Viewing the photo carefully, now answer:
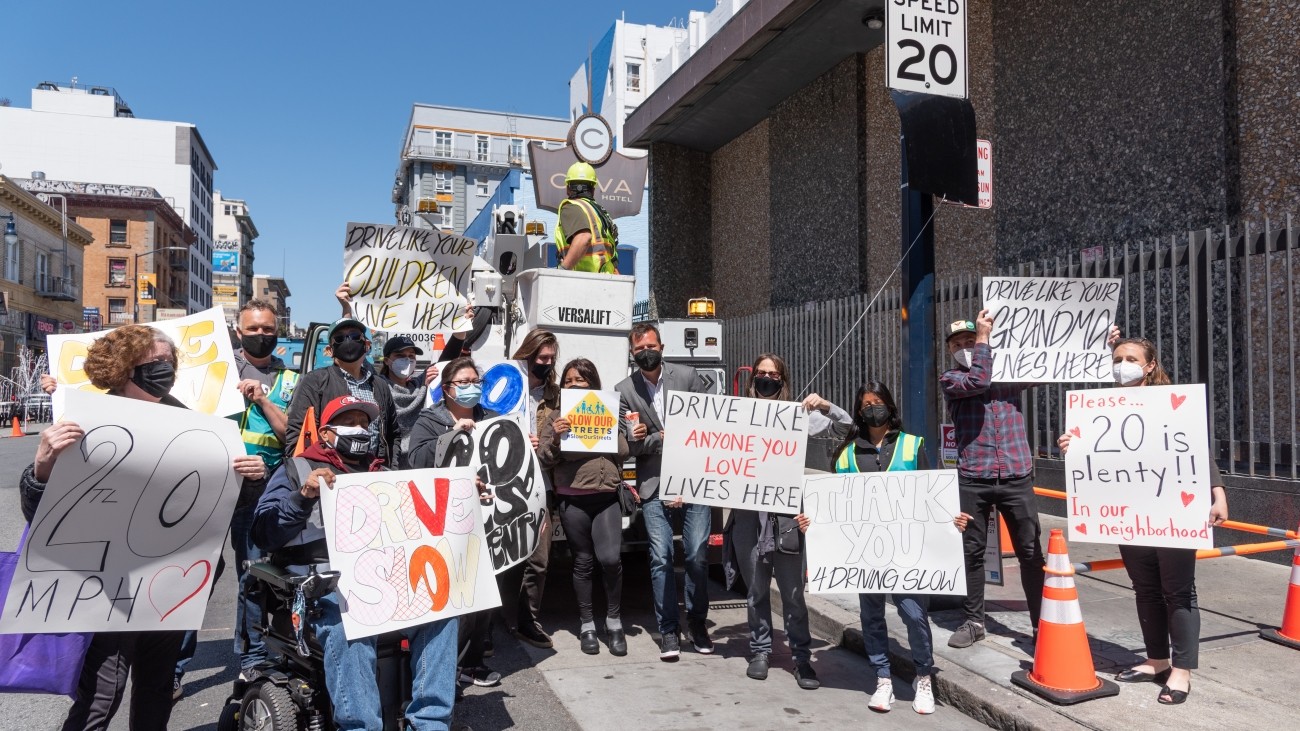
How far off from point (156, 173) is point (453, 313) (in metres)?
86.1

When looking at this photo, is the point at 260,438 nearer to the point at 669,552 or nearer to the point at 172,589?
the point at 172,589

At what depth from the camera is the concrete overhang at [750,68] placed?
14039 mm

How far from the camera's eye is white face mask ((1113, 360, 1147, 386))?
15.2ft

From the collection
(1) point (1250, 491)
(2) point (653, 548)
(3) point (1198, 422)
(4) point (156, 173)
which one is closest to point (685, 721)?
(2) point (653, 548)

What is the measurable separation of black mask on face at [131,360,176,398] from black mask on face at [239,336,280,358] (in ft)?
5.94

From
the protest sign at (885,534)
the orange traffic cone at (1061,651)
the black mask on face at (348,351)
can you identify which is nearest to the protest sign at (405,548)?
the black mask on face at (348,351)

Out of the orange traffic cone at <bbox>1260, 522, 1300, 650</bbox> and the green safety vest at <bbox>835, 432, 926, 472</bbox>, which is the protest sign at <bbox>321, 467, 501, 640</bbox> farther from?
the orange traffic cone at <bbox>1260, 522, 1300, 650</bbox>

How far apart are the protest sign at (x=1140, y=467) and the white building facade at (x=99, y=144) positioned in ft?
289

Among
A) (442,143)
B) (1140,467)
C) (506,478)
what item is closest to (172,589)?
(506,478)

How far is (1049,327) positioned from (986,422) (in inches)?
27.4

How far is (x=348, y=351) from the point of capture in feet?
15.4

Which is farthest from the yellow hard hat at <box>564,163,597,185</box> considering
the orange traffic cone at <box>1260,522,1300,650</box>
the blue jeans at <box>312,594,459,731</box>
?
the orange traffic cone at <box>1260,522,1300,650</box>

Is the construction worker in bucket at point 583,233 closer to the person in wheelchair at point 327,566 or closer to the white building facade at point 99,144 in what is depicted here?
the person in wheelchair at point 327,566

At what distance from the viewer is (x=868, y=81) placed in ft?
50.6
